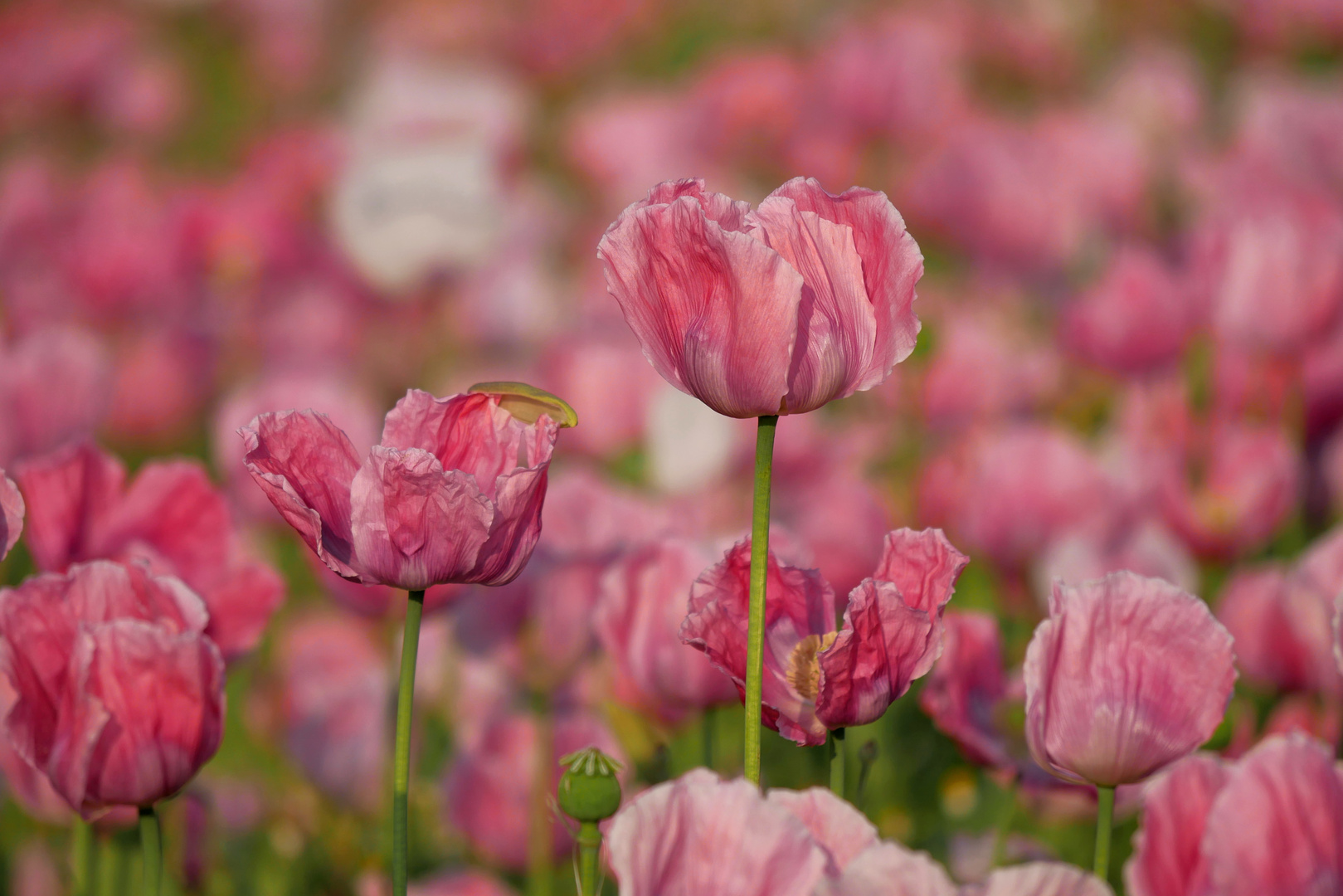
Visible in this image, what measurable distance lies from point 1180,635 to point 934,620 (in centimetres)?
14

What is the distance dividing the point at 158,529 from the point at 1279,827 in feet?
2.48

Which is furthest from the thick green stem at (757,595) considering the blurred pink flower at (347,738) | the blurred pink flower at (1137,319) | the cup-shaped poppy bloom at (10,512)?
the blurred pink flower at (1137,319)

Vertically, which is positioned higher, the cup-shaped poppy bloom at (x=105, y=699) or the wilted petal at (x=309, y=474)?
the wilted petal at (x=309, y=474)

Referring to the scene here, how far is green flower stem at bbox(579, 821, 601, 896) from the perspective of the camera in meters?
0.75

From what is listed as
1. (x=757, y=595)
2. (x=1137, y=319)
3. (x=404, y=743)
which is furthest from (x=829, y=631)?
(x=1137, y=319)

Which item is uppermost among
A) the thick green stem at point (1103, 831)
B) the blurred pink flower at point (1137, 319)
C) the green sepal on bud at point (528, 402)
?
the blurred pink flower at point (1137, 319)

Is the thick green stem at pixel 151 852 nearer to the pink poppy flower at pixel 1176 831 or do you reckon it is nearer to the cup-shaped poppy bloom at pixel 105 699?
the cup-shaped poppy bloom at pixel 105 699

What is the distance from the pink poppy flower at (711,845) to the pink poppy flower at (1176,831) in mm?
198

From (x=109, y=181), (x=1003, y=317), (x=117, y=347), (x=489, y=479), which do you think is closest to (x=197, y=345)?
(x=117, y=347)

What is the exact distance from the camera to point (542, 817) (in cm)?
133

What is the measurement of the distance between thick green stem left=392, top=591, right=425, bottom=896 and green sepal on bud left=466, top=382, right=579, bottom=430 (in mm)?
120

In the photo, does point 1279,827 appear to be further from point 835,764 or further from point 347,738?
point 347,738

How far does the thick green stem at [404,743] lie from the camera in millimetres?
732

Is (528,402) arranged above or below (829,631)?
above
